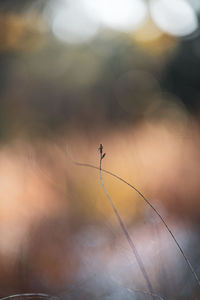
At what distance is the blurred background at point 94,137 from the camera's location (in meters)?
0.68

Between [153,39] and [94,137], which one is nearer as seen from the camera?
[94,137]

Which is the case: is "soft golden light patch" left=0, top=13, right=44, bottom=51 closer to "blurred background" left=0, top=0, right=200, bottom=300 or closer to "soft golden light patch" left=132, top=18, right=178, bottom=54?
"blurred background" left=0, top=0, right=200, bottom=300

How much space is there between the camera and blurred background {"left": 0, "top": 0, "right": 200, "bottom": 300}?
0.68 m

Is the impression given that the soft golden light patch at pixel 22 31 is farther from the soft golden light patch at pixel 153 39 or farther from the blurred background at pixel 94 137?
the soft golden light patch at pixel 153 39

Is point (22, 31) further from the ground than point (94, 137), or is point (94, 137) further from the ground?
point (22, 31)

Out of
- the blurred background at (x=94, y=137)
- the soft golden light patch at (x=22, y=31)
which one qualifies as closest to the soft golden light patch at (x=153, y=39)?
the blurred background at (x=94, y=137)

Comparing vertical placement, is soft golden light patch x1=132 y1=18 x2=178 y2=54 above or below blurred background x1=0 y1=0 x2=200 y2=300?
above

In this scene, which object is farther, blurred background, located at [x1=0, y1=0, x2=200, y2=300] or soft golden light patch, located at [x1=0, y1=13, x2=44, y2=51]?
soft golden light patch, located at [x1=0, y1=13, x2=44, y2=51]

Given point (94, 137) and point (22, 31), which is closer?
point (94, 137)

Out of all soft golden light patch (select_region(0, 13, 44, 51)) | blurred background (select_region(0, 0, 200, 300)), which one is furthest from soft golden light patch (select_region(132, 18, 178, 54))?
soft golden light patch (select_region(0, 13, 44, 51))

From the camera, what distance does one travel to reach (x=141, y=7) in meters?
1.34

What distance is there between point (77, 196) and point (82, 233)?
137mm

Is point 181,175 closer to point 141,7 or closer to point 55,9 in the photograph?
point 141,7

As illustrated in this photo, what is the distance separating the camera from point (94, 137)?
3.78 feet
